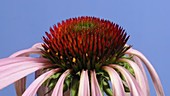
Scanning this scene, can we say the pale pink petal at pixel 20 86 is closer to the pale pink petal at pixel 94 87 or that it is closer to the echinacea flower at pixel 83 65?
the echinacea flower at pixel 83 65

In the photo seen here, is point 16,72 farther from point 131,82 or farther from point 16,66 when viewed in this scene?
point 131,82

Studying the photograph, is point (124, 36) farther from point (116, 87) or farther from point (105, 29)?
point (116, 87)

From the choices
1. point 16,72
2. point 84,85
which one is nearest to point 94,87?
point 84,85

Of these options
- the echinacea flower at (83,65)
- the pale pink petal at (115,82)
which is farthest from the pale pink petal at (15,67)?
the pale pink petal at (115,82)

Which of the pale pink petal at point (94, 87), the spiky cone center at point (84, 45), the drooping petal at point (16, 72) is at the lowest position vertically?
the pale pink petal at point (94, 87)

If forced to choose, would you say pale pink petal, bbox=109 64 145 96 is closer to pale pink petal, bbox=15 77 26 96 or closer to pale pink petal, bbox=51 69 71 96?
pale pink petal, bbox=51 69 71 96

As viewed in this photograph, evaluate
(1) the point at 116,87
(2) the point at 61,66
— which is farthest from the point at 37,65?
(1) the point at 116,87

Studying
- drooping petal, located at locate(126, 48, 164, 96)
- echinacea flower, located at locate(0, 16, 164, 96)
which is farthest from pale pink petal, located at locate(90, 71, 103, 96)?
drooping petal, located at locate(126, 48, 164, 96)
